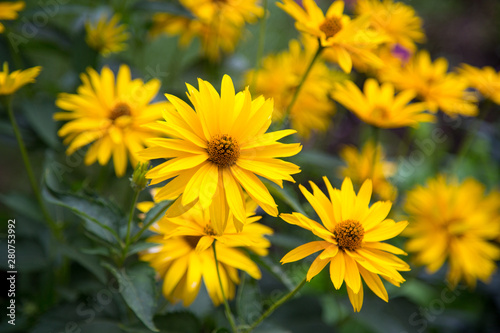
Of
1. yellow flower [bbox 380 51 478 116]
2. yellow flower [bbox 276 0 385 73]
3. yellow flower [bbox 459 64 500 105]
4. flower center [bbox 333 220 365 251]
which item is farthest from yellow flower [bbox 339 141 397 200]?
flower center [bbox 333 220 365 251]

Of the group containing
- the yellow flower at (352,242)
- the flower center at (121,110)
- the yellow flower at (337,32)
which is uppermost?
the yellow flower at (337,32)

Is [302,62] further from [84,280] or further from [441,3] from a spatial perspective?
[441,3]

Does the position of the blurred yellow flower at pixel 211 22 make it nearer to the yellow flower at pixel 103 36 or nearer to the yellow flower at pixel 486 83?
the yellow flower at pixel 103 36

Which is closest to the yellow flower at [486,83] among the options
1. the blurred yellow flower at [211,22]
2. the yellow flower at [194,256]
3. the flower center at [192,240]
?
the blurred yellow flower at [211,22]

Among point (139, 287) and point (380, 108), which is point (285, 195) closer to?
point (139, 287)

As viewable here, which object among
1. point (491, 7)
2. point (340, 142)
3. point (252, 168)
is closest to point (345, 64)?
point (252, 168)

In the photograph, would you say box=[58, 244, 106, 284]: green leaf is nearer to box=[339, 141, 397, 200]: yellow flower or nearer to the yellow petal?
the yellow petal

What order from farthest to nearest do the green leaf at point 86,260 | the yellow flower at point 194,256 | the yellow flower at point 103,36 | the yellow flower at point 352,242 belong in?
the yellow flower at point 103,36
the green leaf at point 86,260
the yellow flower at point 194,256
the yellow flower at point 352,242

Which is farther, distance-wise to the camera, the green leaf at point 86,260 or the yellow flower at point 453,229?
the yellow flower at point 453,229
